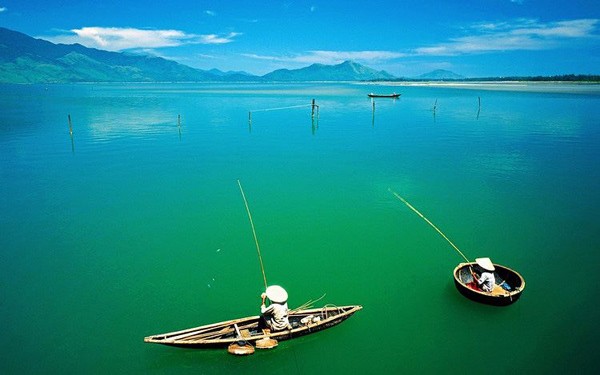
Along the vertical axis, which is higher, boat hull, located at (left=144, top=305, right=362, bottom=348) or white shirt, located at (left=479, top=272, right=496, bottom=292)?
white shirt, located at (left=479, top=272, right=496, bottom=292)

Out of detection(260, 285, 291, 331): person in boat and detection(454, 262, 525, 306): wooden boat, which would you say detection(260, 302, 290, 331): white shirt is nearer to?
detection(260, 285, 291, 331): person in boat

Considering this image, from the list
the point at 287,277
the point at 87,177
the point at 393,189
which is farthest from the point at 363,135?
the point at 287,277

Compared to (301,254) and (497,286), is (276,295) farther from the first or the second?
→ (497,286)

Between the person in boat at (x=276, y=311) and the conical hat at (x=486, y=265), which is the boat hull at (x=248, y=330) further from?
the conical hat at (x=486, y=265)

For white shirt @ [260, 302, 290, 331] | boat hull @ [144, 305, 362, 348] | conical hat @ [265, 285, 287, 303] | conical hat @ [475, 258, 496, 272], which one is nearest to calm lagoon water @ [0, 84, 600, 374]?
boat hull @ [144, 305, 362, 348]

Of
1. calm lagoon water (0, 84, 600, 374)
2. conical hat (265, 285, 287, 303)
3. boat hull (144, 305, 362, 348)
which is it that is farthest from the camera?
calm lagoon water (0, 84, 600, 374)

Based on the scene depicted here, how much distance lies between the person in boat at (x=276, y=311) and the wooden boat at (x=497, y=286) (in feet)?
19.8

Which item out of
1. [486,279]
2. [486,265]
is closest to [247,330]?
[486,279]

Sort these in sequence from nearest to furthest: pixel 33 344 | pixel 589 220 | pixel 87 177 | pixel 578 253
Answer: pixel 33 344
pixel 578 253
pixel 589 220
pixel 87 177

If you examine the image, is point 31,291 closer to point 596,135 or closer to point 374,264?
point 374,264

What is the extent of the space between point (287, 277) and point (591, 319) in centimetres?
993

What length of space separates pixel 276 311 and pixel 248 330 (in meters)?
1.14

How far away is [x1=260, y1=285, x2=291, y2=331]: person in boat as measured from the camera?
379 inches

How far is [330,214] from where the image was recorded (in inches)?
764
